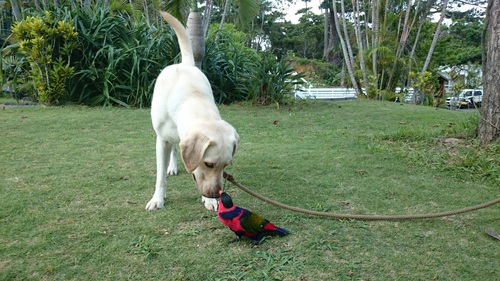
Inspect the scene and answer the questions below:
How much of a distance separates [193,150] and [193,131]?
5.5 inches

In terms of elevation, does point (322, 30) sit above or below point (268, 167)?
above

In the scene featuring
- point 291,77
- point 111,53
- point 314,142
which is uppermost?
point 111,53

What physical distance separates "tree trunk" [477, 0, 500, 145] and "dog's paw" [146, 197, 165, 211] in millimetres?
3558

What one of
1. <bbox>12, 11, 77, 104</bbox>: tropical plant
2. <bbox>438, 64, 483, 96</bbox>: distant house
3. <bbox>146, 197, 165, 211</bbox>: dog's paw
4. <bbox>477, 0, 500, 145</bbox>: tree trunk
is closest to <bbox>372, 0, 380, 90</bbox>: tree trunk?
<bbox>438, 64, 483, 96</bbox>: distant house

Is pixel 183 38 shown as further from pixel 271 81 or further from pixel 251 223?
pixel 271 81

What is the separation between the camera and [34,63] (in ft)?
26.1

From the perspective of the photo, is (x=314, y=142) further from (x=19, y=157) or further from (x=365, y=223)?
(x=19, y=157)

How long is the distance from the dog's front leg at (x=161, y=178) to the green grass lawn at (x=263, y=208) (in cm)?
8

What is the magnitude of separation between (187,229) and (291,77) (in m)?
7.00

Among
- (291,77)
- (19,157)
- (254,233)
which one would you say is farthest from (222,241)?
(291,77)

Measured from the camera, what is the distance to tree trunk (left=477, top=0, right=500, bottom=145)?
420 cm

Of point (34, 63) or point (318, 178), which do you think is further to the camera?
point (34, 63)

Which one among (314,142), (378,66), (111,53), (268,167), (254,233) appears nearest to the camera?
(254,233)

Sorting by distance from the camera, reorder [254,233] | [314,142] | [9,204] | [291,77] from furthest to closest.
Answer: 1. [291,77]
2. [314,142]
3. [9,204]
4. [254,233]
